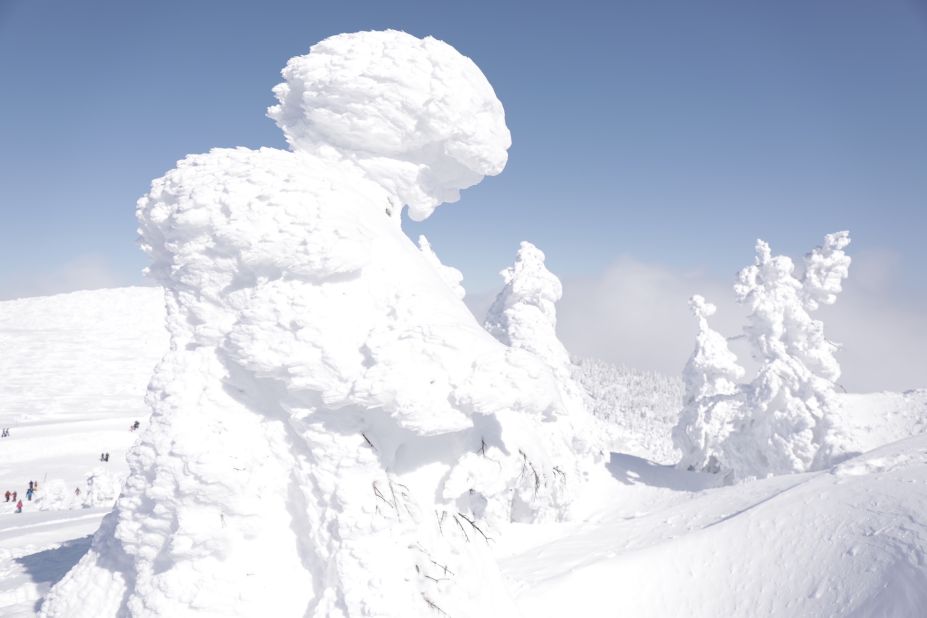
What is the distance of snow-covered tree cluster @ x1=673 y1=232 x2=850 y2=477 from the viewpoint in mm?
26516

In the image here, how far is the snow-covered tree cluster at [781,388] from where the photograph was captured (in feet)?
87.0

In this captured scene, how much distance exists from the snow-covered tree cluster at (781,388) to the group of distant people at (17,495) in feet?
111

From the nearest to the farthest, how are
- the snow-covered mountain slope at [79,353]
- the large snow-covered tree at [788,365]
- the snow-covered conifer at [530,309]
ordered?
the large snow-covered tree at [788,365], the snow-covered conifer at [530,309], the snow-covered mountain slope at [79,353]

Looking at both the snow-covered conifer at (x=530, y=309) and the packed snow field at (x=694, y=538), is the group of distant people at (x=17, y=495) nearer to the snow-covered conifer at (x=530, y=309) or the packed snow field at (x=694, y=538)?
the packed snow field at (x=694, y=538)

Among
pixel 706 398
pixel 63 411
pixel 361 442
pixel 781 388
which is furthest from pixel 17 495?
pixel 781 388

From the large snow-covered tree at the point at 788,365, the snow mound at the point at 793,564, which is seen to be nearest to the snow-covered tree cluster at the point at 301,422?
the snow mound at the point at 793,564

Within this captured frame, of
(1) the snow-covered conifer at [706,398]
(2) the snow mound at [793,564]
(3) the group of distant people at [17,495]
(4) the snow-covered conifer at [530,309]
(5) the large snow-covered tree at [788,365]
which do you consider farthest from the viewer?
(1) the snow-covered conifer at [706,398]

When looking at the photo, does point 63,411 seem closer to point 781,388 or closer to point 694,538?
point 694,538

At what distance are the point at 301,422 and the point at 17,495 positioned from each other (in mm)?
25897

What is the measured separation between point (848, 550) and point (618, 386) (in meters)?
177

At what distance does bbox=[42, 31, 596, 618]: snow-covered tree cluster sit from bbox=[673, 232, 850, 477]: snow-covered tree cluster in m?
22.5

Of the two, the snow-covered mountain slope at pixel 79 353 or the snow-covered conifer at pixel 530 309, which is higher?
the snow-covered mountain slope at pixel 79 353

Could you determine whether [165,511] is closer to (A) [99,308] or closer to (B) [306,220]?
(B) [306,220]

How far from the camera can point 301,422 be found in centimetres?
872
